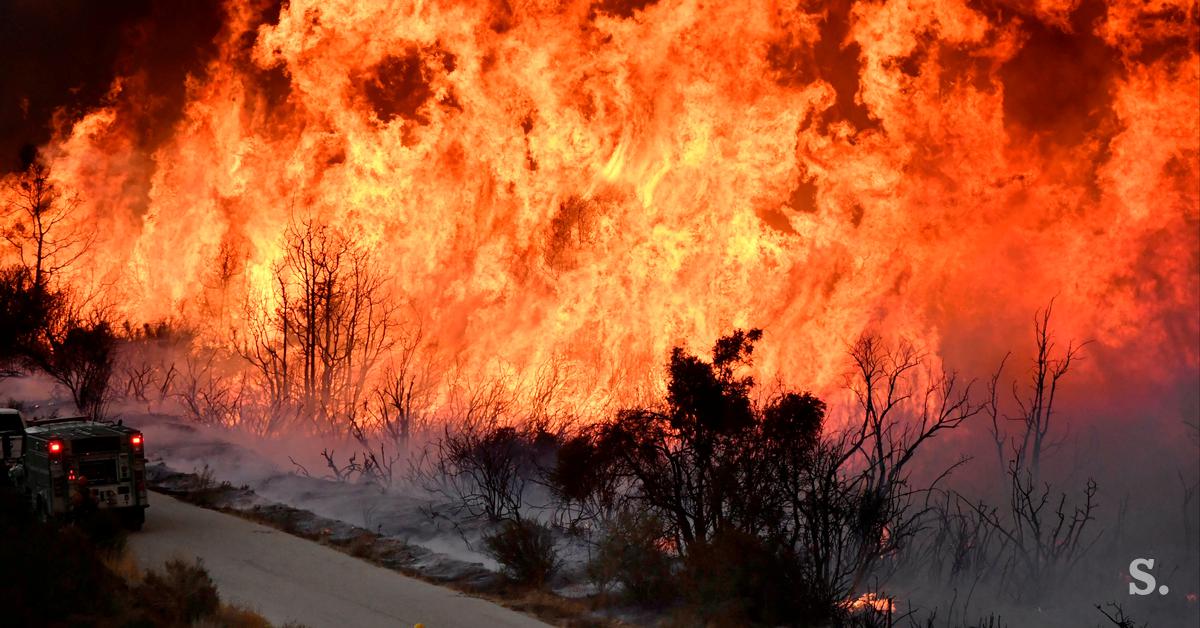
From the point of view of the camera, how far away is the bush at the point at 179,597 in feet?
42.5

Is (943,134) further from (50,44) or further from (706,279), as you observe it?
(50,44)

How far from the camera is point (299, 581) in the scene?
1603 cm

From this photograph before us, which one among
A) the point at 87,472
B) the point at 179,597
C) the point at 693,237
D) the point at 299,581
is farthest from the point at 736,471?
the point at 693,237

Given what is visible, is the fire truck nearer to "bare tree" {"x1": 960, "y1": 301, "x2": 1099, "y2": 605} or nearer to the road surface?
the road surface

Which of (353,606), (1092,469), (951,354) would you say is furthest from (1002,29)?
(353,606)

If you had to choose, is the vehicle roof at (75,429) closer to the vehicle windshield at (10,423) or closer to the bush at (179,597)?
the vehicle windshield at (10,423)

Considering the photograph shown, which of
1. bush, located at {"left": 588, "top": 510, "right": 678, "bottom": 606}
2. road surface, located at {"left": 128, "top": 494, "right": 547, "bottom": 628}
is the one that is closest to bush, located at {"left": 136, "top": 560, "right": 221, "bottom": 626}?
road surface, located at {"left": 128, "top": 494, "right": 547, "bottom": 628}

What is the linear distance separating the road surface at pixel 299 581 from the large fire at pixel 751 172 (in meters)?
12.4

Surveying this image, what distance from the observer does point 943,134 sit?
30859mm

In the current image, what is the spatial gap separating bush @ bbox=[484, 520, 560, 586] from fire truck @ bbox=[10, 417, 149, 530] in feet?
18.2

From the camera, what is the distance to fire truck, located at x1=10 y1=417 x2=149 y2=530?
17.8 meters
